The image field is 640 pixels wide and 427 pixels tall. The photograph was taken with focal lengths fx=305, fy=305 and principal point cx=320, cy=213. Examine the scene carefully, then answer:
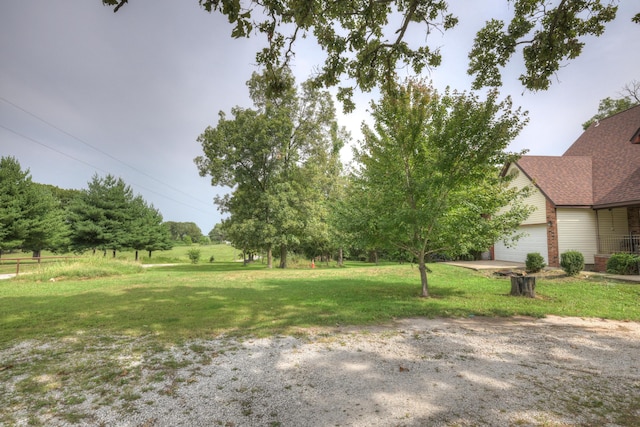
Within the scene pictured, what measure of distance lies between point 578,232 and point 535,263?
350cm

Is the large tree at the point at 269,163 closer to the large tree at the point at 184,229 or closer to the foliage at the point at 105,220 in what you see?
the foliage at the point at 105,220

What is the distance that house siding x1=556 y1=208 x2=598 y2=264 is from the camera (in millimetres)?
16156

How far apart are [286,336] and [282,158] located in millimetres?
19941

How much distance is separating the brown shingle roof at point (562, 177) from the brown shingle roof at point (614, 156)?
0.41 metres

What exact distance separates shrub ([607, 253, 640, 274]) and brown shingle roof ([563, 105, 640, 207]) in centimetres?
260

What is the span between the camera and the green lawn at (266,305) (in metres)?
6.57

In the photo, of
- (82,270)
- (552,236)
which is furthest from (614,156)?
(82,270)

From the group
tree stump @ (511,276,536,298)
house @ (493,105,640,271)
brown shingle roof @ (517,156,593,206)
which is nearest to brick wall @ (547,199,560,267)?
house @ (493,105,640,271)

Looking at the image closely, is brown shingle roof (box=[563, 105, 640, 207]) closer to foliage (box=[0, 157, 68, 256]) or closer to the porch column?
the porch column

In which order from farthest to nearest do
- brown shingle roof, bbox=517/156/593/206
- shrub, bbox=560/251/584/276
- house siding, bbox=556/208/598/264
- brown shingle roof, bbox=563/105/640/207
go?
1. brown shingle roof, bbox=517/156/593/206
2. house siding, bbox=556/208/598/264
3. brown shingle roof, bbox=563/105/640/207
4. shrub, bbox=560/251/584/276

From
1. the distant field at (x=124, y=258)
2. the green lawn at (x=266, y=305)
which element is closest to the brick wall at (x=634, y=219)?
the green lawn at (x=266, y=305)

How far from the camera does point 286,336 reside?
575 centimetres

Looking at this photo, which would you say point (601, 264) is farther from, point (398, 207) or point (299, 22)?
point (299, 22)

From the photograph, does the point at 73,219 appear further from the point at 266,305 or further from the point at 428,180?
the point at 428,180
